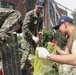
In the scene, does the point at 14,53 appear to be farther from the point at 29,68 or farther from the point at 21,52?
the point at 21,52

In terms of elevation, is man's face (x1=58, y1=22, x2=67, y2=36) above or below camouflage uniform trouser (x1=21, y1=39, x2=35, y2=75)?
above

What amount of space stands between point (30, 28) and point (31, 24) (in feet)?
0.36

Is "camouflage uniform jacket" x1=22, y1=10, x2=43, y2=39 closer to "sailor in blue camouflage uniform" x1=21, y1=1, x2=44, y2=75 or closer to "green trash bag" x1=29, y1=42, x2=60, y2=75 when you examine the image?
"sailor in blue camouflage uniform" x1=21, y1=1, x2=44, y2=75

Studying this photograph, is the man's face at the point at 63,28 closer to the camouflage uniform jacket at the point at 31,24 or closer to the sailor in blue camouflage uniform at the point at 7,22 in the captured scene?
the sailor in blue camouflage uniform at the point at 7,22

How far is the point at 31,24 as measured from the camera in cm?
777

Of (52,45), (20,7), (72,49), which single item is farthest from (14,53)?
(20,7)

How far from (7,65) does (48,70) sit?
688 mm

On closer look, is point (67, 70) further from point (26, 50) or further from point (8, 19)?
point (26, 50)

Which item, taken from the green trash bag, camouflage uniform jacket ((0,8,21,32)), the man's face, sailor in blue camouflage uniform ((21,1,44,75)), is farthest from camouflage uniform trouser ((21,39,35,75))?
the man's face

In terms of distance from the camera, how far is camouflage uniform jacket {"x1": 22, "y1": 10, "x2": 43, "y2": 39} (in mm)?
7586

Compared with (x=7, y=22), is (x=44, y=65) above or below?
below

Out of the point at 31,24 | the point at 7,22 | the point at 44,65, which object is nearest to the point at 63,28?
the point at 7,22

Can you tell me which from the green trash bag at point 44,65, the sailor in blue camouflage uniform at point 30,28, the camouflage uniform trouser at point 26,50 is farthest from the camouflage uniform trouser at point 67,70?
the camouflage uniform trouser at point 26,50

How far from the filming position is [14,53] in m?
5.82
